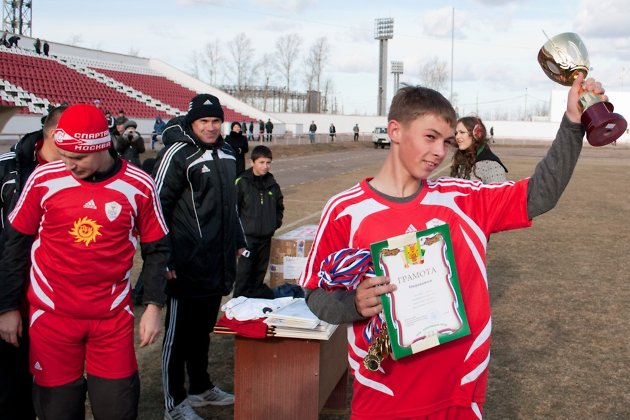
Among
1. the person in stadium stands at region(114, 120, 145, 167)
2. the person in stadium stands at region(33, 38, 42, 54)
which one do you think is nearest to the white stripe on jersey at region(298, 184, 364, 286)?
the person in stadium stands at region(114, 120, 145, 167)

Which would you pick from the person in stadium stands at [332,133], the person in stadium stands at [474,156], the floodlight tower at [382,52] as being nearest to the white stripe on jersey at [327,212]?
the person in stadium stands at [474,156]

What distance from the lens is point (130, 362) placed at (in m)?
3.53

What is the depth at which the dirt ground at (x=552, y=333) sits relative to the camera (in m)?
5.17

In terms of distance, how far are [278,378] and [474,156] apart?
2650 mm

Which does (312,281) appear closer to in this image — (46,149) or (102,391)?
(102,391)

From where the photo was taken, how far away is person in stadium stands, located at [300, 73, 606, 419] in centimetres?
248

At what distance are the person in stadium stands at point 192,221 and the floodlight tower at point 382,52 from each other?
279 feet

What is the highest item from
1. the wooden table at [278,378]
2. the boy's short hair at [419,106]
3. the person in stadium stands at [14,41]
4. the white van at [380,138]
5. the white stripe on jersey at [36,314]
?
the person in stadium stands at [14,41]

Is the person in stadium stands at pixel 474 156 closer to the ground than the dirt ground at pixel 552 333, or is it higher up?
higher up

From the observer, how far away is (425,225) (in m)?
2.51

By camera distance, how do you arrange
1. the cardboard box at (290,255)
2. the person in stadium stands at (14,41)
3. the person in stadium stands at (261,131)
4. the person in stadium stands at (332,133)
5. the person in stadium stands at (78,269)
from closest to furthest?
the person in stadium stands at (78,269), the cardboard box at (290,255), the person in stadium stands at (14,41), the person in stadium stands at (261,131), the person in stadium stands at (332,133)

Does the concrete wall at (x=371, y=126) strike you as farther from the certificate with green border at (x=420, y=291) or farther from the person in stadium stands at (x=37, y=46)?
the certificate with green border at (x=420, y=291)

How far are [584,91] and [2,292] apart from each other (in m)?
2.81

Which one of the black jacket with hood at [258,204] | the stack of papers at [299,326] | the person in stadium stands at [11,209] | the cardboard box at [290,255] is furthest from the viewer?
the black jacket with hood at [258,204]
